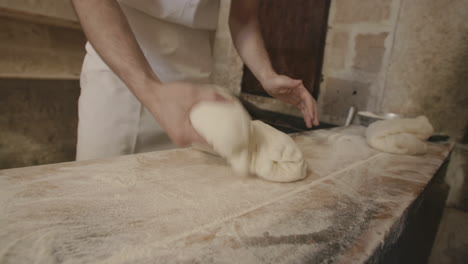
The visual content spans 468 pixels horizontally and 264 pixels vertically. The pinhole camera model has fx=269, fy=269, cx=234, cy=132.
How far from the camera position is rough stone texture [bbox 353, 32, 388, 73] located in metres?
1.98

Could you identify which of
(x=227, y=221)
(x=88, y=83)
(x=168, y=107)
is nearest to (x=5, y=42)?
(x=88, y=83)

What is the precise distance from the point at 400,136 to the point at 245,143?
0.97 metres

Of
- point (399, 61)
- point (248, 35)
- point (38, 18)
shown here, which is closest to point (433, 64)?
point (399, 61)

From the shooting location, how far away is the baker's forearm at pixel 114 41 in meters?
0.80

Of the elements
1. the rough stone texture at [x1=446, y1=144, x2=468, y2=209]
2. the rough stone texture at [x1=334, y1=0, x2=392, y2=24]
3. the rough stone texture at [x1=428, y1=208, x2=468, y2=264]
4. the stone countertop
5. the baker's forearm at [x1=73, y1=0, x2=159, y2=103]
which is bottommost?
the rough stone texture at [x1=428, y1=208, x2=468, y2=264]

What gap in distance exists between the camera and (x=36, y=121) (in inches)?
114

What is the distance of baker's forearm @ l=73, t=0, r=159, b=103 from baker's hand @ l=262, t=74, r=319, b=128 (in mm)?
744

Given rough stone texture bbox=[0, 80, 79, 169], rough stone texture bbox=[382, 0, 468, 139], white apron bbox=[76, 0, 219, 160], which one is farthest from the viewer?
rough stone texture bbox=[0, 80, 79, 169]

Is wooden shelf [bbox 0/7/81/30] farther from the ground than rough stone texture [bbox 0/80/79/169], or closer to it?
farther from the ground

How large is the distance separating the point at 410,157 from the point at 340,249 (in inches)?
38.8

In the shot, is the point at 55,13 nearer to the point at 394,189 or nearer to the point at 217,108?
the point at 217,108

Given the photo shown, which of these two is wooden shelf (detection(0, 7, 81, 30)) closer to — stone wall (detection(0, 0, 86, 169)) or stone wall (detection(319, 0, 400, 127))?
stone wall (detection(0, 0, 86, 169))

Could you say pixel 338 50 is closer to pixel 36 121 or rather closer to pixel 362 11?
pixel 362 11

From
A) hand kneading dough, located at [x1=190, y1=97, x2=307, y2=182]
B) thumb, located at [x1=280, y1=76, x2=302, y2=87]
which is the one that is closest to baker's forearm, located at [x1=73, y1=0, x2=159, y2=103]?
hand kneading dough, located at [x1=190, y1=97, x2=307, y2=182]
